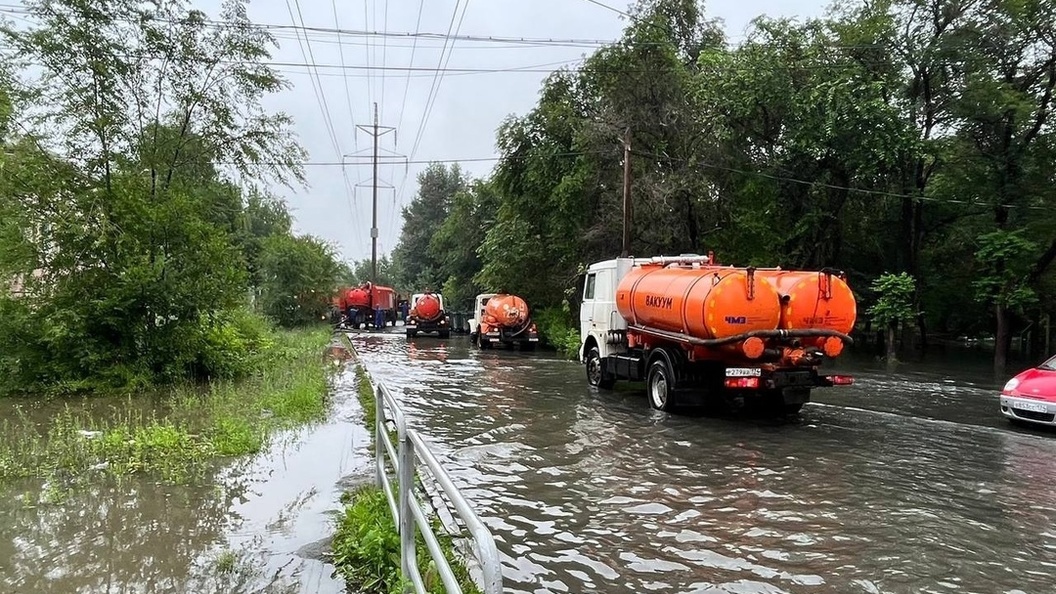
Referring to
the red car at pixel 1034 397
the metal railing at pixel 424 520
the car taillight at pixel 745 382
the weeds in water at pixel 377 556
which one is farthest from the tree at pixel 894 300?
the metal railing at pixel 424 520

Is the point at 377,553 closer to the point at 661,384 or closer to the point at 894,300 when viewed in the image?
the point at 661,384

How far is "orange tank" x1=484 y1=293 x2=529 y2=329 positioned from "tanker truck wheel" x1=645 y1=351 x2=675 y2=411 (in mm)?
14769

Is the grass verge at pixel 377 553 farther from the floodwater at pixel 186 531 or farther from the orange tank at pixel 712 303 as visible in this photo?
the orange tank at pixel 712 303

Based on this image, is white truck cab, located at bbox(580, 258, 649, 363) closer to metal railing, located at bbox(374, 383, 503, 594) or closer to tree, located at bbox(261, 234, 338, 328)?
metal railing, located at bbox(374, 383, 503, 594)

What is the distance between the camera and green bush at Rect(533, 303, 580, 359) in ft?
81.9

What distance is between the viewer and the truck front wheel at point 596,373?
14.8 metres

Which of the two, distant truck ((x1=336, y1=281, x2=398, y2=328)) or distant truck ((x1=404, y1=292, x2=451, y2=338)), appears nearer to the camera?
distant truck ((x1=404, y1=292, x2=451, y2=338))

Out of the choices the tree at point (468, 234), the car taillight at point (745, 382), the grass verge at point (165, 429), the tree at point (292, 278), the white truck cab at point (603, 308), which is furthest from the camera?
the tree at point (468, 234)

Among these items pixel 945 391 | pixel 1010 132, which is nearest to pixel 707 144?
pixel 1010 132

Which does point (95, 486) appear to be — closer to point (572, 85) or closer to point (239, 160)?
point (239, 160)

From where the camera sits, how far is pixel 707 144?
24297 mm

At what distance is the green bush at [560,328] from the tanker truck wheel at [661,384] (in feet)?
37.8

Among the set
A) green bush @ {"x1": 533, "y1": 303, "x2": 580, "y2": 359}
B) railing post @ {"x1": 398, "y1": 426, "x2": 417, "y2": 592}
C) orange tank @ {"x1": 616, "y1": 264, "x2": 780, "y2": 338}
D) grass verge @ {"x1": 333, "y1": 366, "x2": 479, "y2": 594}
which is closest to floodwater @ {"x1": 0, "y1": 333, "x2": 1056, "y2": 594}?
grass verge @ {"x1": 333, "y1": 366, "x2": 479, "y2": 594}

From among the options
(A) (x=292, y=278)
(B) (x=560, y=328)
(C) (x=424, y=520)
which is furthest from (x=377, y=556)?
(A) (x=292, y=278)
